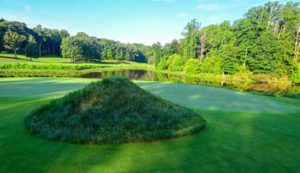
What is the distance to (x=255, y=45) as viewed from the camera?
46125mm

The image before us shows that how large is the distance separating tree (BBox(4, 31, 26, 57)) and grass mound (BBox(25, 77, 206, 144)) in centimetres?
7011

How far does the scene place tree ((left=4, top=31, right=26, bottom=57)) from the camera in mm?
66938

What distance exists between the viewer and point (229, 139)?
21.5 ft

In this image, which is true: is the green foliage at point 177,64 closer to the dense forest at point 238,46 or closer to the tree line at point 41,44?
the dense forest at point 238,46

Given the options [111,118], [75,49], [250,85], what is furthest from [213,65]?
[111,118]

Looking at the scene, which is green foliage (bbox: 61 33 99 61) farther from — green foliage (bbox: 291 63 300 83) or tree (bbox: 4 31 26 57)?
green foliage (bbox: 291 63 300 83)

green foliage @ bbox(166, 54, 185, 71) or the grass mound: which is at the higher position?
green foliage @ bbox(166, 54, 185, 71)

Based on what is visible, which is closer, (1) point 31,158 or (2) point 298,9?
(1) point 31,158

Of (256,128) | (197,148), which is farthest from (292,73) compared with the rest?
(197,148)

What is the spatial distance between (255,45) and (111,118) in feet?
150

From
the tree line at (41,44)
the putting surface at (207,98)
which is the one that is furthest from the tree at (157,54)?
the putting surface at (207,98)

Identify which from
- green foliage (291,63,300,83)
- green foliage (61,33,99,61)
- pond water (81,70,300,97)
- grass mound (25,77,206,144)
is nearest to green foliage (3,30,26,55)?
green foliage (61,33,99,61)

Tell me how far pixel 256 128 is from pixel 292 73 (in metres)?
42.4

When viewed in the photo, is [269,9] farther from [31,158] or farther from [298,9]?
[31,158]
